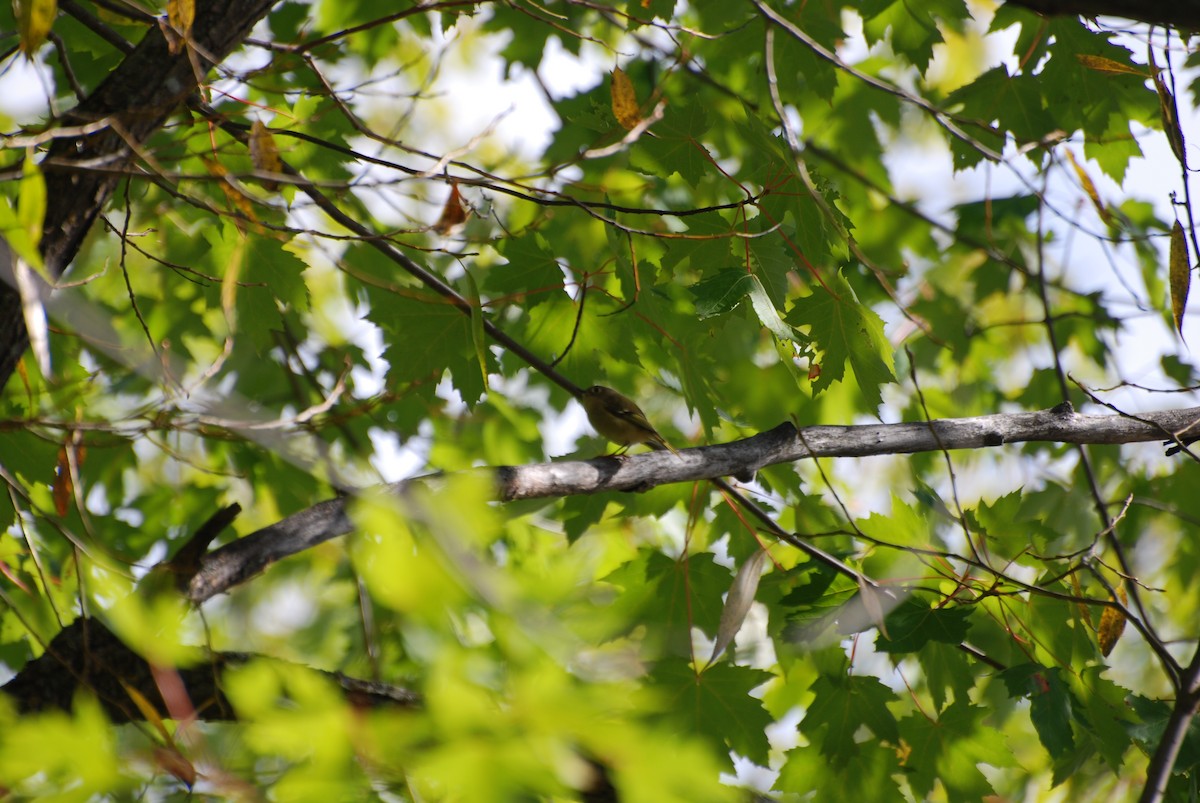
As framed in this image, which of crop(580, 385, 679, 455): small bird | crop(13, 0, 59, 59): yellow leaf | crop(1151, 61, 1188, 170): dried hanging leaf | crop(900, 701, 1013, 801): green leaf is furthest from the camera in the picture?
crop(580, 385, 679, 455): small bird

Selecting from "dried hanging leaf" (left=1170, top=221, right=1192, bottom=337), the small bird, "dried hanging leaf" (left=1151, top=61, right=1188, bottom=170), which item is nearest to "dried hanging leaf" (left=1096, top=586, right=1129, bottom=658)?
"dried hanging leaf" (left=1170, top=221, right=1192, bottom=337)

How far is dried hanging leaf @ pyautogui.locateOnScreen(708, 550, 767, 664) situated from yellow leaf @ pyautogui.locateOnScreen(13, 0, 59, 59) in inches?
A: 72.1

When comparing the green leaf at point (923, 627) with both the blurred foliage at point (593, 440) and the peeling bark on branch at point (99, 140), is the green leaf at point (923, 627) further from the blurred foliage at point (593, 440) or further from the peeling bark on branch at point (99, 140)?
the peeling bark on branch at point (99, 140)

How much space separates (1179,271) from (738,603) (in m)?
1.25

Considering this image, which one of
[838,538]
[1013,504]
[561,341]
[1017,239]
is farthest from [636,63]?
[1013,504]

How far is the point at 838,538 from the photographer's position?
3.27 meters

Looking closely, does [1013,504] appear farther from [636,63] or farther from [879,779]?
[636,63]

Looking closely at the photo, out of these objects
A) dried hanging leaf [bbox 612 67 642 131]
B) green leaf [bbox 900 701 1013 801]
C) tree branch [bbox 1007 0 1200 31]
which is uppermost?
dried hanging leaf [bbox 612 67 642 131]

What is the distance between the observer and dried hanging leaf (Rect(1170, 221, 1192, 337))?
81.7 inches

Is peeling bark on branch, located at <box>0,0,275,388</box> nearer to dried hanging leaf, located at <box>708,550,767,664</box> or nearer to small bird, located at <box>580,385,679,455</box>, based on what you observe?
small bird, located at <box>580,385,679,455</box>

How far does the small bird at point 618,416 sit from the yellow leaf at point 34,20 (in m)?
1.62

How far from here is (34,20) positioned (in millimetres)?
1606

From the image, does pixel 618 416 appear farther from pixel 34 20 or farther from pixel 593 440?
pixel 34 20

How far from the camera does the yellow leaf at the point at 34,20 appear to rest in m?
1.60
